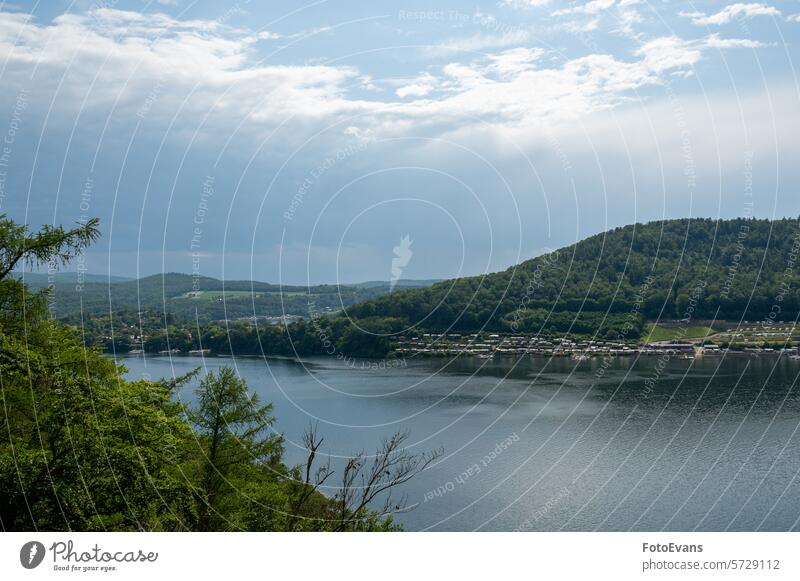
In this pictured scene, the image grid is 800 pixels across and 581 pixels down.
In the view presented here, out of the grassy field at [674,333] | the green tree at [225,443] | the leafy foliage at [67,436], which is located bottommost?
the grassy field at [674,333]

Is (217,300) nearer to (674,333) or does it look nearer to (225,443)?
(674,333)

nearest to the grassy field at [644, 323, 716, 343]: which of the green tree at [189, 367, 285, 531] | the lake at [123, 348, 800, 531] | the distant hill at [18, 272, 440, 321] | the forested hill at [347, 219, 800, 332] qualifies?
the forested hill at [347, 219, 800, 332]

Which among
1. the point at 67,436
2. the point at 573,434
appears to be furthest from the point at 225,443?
the point at 573,434

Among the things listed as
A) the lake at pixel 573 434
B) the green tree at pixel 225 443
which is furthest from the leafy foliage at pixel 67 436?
the lake at pixel 573 434

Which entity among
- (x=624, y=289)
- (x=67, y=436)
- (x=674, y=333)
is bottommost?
(x=674, y=333)

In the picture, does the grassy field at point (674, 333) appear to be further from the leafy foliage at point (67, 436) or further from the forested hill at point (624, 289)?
the leafy foliage at point (67, 436)
